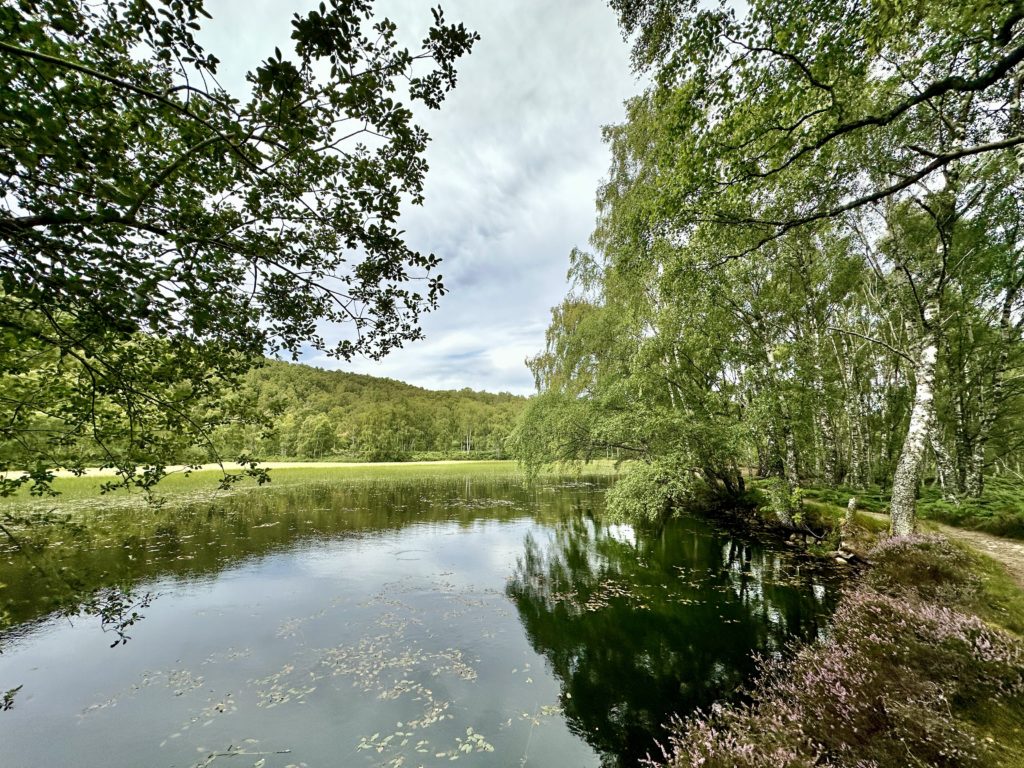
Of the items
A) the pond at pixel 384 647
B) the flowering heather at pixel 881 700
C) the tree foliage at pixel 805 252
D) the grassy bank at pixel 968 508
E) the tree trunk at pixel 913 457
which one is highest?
the tree foliage at pixel 805 252

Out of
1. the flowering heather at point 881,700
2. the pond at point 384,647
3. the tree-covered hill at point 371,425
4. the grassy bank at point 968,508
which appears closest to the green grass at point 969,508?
the grassy bank at point 968,508

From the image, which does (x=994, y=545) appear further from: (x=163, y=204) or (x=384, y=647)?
(x=163, y=204)

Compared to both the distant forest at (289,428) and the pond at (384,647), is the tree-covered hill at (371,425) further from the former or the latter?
the pond at (384,647)

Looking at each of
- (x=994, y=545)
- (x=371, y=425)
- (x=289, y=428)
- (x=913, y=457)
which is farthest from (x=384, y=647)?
(x=371, y=425)

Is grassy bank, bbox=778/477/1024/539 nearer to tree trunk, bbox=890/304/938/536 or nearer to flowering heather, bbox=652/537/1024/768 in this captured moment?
tree trunk, bbox=890/304/938/536

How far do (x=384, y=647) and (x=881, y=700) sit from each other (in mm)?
7718

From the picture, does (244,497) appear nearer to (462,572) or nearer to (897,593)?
(462,572)

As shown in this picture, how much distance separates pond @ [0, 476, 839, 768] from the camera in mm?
5172

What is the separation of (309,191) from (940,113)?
401 inches

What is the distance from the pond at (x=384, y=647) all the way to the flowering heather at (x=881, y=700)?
6.18ft

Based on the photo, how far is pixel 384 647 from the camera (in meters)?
7.73

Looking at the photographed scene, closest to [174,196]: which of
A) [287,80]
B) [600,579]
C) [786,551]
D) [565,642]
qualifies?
[287,80]

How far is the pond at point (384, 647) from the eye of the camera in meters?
5.17

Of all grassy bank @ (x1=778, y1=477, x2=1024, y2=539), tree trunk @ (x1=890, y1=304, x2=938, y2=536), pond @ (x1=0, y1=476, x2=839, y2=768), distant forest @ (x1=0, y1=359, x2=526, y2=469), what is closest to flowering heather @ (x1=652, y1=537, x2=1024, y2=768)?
pond @ (x1=0, y1=476, x2=839, y2=768)
